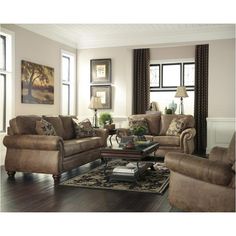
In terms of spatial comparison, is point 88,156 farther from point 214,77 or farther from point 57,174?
point 214,77

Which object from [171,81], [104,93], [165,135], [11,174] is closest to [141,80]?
[171,81]

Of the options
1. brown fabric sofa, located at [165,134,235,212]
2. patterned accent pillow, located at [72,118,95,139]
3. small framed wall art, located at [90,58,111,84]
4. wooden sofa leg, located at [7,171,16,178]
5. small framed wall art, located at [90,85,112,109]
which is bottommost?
wooden sofa leg, located at [7,171,16,178]

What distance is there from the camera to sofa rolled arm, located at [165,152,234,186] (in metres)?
2.67

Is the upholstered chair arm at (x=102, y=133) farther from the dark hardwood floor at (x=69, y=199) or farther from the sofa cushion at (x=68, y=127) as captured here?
the dark hardwood floor at (x=69, y=199)

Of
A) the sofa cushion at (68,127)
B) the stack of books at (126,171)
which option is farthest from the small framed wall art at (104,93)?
the stack of books at (126,171)

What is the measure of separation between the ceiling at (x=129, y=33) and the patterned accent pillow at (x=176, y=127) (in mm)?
2129

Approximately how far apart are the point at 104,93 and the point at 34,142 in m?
3.89

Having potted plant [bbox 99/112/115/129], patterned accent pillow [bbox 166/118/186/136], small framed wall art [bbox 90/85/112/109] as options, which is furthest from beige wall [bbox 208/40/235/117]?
small framed wall art [bbox 90/85/112/109]

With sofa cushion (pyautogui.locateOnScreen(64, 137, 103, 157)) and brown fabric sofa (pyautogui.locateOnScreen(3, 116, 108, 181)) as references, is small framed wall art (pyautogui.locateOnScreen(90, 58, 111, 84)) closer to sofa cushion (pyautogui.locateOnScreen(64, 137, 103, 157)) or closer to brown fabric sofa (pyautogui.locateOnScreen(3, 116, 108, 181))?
sofa cushion (pyautogui.locateOnScreen(64, 137, 103, 157))

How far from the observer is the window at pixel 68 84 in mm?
8227

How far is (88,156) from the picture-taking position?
553cm

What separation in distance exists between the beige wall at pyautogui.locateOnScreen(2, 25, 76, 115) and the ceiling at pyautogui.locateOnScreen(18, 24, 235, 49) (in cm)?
17
